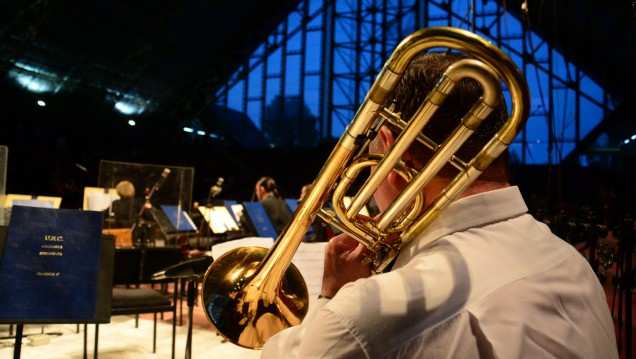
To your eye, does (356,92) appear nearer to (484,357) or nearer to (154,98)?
(154,98)

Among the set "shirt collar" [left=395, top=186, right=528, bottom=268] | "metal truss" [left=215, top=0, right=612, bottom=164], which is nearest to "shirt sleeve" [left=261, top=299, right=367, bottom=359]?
"shirt collar" [left=395, top=186, right=528, bottom=268]

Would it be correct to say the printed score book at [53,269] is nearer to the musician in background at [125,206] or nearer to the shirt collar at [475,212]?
the shirt collar at [475,212]

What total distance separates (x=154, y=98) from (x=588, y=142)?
33.4 ft

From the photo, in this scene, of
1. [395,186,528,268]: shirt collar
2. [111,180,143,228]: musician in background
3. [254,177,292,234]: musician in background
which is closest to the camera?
[395,186,528,268]: shirt collar

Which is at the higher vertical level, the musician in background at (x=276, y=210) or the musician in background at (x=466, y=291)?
the musician in background at (x=466, y=291)

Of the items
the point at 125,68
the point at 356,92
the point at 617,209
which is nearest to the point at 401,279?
the point at 617,209

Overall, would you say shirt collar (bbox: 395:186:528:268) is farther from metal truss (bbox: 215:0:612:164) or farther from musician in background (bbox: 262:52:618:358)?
metal truss (bbox: 215:0:612:164)

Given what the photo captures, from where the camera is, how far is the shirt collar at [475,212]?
3.11ft

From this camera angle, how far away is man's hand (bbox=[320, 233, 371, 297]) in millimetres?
1238

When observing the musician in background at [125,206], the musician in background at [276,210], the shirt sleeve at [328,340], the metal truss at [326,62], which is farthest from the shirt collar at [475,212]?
the metal truss at [326,62]

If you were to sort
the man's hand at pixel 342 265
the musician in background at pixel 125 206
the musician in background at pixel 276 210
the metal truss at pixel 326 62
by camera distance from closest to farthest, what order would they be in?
1. the man's hand at pixel 342 265
2. the musician in background at pixel 125 206
3. the musician in background at pixel 276 210
4. the metal truss at pixel 326 62

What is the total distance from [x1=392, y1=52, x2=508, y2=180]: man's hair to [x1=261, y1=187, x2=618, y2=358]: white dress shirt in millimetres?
104

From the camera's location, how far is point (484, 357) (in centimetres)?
81

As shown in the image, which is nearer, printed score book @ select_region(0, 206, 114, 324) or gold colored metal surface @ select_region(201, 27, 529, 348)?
gold colored metal surface @ select_region(201, 27, 529, 348)
